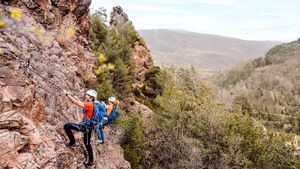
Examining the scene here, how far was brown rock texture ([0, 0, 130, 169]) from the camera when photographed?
12227mm

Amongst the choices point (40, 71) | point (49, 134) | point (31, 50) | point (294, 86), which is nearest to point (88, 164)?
point (49, 134)

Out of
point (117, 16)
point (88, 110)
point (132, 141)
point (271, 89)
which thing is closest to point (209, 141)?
point (132, 141)

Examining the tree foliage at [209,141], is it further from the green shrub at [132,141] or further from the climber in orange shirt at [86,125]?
the climber in orange shirt at [86,125]

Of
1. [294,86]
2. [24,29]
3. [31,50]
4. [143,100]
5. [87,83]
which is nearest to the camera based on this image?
[31,50]

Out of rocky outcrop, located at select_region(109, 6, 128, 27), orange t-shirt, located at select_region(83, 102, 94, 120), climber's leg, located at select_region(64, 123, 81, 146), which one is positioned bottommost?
climber's leg, located at select_region(64, 123, 81, 146)

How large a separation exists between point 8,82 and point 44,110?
2085 mm

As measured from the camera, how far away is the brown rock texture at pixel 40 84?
40.1 feet

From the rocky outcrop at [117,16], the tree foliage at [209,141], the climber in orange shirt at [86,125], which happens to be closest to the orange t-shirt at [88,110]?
the climber in orange shirt at [86,125]

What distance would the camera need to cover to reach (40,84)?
599 inches

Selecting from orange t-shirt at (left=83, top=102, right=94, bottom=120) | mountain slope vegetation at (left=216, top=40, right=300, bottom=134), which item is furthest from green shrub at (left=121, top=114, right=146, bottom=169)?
mountain slope vegetation at (left=216, top=40, right=300, bottom=134)

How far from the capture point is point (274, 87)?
152625 millimetres

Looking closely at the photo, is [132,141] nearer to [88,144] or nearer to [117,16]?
[88,144]

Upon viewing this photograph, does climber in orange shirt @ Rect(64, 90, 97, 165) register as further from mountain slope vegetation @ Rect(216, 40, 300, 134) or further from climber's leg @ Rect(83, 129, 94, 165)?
mountain slope vegetation @ Rect(216, 40, 300, 134)

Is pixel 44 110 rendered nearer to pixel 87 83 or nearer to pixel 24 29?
pixel 24 29
